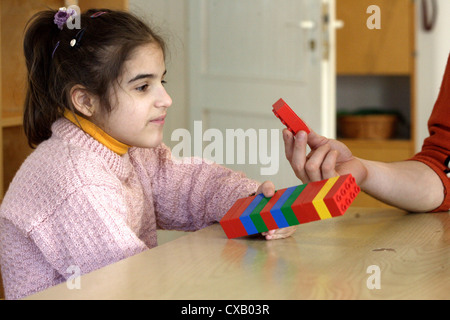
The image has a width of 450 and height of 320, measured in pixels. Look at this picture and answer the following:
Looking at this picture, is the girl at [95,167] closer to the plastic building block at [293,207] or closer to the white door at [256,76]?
the plastic building block at [293,207]

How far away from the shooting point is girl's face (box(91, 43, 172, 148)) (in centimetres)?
124

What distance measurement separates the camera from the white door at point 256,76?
2.63m

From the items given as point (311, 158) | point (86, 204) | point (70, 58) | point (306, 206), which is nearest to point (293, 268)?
point (306, 206)

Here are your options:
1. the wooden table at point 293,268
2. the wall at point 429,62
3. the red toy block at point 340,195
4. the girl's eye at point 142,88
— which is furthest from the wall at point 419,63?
the red toy block at point 340,195

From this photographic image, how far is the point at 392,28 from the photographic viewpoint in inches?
131

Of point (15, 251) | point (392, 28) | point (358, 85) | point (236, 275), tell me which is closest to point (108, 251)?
point (15, 251)

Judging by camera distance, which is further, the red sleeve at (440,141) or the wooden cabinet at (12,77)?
the wooden cabinet at (12,77)

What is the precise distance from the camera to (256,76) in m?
2.85

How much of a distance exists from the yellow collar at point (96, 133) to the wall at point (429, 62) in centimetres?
230

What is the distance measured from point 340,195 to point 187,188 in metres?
0.55

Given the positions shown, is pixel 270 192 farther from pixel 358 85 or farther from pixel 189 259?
pixel 358 85

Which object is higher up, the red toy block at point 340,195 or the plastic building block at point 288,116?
the plastic building block at point 288,116

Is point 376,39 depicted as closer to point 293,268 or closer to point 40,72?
point 40,72

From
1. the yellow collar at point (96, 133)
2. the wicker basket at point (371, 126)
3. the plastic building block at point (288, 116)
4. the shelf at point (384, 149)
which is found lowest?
the shelf at point (384, 149)
